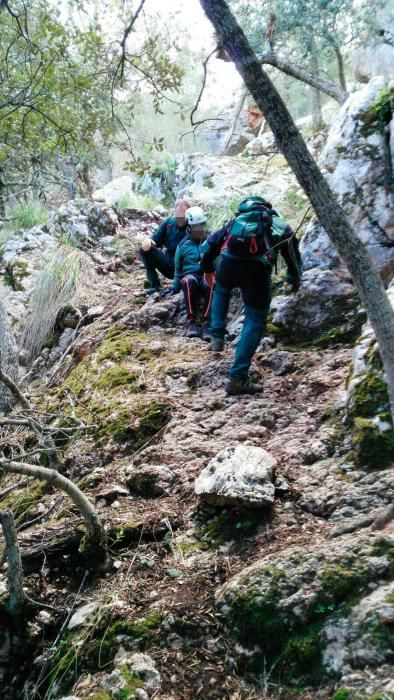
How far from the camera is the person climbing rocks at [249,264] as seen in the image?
4.44 metres

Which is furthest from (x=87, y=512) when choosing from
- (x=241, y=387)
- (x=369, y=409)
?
(x=241, y=387)

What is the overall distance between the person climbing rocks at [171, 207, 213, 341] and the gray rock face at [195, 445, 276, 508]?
269 centimetres

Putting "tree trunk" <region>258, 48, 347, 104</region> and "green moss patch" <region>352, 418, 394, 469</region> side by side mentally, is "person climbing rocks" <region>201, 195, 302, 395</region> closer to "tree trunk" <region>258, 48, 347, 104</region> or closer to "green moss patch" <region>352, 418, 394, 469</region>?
"green moss patch" <region>352, 418, 394, 469</region>

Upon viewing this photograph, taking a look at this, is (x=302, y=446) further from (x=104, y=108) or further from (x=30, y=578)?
(x=104, y=108)

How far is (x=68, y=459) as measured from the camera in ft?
14.9

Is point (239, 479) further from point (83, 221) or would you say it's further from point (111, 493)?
point (83, 221)

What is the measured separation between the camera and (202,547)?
10.1ft

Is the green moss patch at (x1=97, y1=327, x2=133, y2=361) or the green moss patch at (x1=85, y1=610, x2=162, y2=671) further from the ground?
the green moss patch at (x1=97, y1=327, x2=133, y2=361)

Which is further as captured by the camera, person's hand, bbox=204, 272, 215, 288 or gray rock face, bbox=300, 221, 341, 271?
person's hand, bbox=204, 272, 215, 288

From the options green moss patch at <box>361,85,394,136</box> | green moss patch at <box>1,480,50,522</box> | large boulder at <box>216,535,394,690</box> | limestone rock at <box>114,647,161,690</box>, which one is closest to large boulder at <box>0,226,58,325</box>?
green moss patch at <box>1,480,50,522</box>

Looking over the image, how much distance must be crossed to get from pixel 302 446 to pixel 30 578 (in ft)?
6.18

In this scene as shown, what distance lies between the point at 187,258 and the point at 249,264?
83.7 inches

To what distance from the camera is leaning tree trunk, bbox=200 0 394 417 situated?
7.68 ft

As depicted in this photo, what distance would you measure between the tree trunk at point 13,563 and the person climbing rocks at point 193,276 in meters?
3.53
